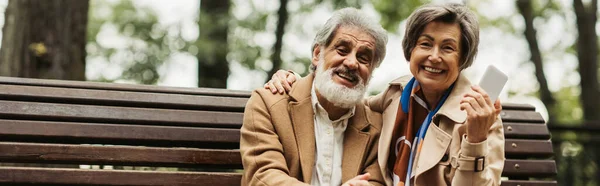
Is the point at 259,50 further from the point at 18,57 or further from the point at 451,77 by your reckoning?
the point at 451,77

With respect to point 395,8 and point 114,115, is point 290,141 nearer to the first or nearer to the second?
point 114,115

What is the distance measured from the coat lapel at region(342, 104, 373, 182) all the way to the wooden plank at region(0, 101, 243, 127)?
677 mm

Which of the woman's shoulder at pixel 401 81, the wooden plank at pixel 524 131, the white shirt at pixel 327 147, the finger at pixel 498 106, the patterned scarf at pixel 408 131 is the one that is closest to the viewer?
the finger at pixel 498 106

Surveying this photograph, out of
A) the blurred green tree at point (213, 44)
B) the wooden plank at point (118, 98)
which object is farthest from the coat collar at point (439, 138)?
the blurred green tree at point (213, 44)

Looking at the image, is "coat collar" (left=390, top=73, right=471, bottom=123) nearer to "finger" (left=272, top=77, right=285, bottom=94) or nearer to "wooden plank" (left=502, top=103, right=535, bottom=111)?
"finger" (left=272, top=77, right=285, bottom=94)

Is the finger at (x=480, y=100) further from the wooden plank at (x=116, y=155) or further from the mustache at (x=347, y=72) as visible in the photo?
the wooden plank at (x=116, y=155)

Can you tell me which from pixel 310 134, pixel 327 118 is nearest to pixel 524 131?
pixel 327 118

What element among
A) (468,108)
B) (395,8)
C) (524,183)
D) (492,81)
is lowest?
(524,183)

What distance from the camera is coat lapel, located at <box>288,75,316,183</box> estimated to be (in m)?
3.50

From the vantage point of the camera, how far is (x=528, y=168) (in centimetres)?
432

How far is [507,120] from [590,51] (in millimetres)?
10282

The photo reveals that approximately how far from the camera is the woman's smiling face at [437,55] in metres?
3.35

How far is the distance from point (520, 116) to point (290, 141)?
1.73m

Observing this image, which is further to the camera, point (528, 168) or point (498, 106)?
point (528, 168)
